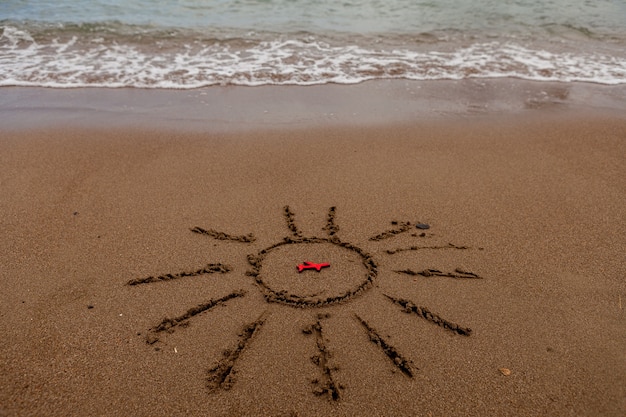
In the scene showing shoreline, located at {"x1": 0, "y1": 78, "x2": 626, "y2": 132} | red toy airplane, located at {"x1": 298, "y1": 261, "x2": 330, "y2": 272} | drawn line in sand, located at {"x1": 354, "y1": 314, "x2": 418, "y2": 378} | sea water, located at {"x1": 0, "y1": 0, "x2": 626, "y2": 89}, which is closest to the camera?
drawn line in sand, located at {"x1": 354, "y1": 314, "x2": 418, "y2": 378}

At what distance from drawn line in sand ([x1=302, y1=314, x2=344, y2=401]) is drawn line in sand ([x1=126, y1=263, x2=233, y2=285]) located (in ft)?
2.13

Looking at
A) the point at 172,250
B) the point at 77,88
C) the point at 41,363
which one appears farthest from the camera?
the point at 77,88

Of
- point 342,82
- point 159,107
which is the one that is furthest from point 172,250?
point 342,82

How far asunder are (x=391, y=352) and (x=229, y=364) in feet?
2.42

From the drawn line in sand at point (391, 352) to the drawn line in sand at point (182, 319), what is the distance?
700mm

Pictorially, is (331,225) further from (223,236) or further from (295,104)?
(295,104)

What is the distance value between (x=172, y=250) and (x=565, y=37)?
24.9ft

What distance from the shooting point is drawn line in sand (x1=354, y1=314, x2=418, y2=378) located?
217 cm

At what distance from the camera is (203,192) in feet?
11.7

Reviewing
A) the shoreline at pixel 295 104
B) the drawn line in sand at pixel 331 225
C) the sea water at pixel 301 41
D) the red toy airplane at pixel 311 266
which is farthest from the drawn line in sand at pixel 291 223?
the sea water at pixel 301 41

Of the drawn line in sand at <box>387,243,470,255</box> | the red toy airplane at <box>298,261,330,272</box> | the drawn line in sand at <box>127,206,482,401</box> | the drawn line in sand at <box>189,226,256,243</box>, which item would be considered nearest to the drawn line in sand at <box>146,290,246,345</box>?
the drawn line in sand at <box>127,206,482,401</box>

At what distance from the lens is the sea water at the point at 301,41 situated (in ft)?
20.2

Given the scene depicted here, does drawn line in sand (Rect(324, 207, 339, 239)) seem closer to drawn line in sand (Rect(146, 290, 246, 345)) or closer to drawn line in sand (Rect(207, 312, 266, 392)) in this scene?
drawn line in sand (Rect(146, 290, 246, 345))

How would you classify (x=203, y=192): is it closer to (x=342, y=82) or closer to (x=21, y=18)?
(x=342, y=82)
